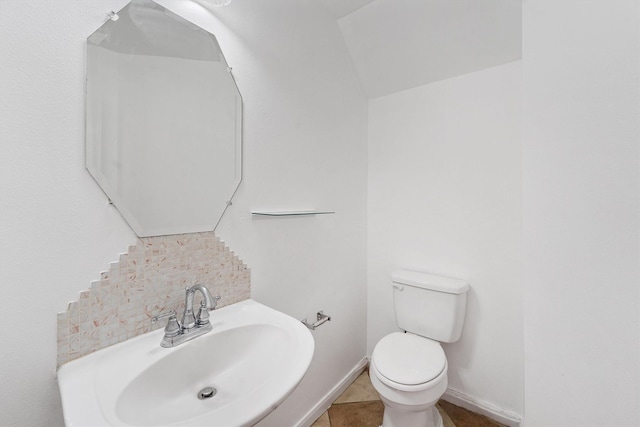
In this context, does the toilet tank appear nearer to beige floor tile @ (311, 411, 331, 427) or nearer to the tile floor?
the tile floor

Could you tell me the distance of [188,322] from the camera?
89 cm

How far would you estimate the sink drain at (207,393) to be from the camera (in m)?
0.82

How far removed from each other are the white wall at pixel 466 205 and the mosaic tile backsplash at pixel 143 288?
1.27 m

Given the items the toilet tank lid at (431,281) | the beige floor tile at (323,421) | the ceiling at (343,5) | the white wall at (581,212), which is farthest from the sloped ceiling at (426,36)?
the beige floor tile at (323,421)

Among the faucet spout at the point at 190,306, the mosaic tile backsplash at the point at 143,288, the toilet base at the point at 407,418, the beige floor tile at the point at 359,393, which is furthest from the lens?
the beige floor tile at the point at 359,393

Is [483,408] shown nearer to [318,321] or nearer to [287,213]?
[318,321]

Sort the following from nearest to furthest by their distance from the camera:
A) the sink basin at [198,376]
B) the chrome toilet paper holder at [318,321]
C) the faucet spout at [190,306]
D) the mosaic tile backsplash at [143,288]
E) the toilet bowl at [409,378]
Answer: the sink basin at [198,376] → the mosaic tile backsplash at [143,288] → the faucet spout at [190,306] → the toilet bowl at [409,378] → the chrome toilet paper holder at [318,321]

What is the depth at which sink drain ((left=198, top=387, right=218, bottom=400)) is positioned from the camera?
2.69 ft

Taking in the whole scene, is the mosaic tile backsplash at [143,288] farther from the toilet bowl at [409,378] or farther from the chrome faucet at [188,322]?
the toilet bowl at [409,378]

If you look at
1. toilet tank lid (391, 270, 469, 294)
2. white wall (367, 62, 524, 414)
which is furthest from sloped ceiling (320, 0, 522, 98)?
toilet tank lid (391, 270, 469, 294)

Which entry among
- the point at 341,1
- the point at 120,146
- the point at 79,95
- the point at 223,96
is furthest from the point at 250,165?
the point at 341,1

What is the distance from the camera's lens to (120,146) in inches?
32.4

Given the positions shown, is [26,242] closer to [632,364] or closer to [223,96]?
[223,96]

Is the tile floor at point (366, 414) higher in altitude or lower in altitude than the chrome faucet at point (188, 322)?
lower
